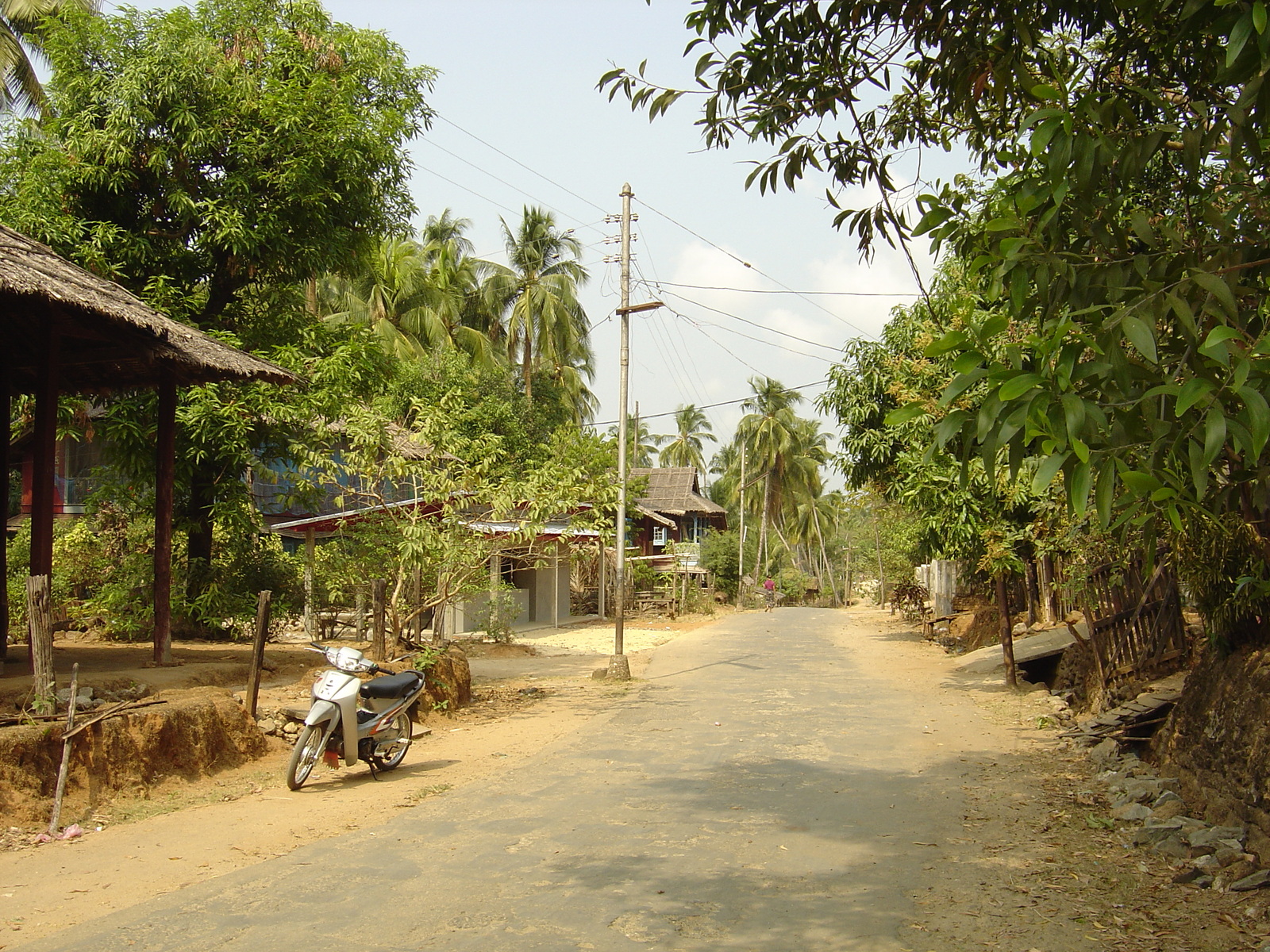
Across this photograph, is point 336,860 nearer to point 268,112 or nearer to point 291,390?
point 291,390

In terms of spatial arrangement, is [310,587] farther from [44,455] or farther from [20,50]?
[20,50]

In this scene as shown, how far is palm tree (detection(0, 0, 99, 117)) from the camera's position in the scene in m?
25.6

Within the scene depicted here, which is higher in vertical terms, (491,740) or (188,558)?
(188,558)

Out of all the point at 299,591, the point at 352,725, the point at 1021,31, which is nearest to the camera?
the point at 1021,31

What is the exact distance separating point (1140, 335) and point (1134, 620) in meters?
8.69

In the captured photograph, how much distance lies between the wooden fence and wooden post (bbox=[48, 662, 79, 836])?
30.3 ft

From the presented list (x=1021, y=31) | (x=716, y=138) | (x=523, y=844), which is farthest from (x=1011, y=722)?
(x=1021, y=31)

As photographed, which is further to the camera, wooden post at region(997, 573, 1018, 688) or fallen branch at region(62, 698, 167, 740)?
wooden post at region(997, 573, 1018, 688)

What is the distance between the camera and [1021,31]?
4750 mm

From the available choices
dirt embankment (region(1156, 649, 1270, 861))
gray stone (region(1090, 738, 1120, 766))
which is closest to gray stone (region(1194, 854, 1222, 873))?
dirt embankment (region(1156, 649, 1270, 861))

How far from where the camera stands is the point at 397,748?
9109mm

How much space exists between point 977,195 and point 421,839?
8.31m

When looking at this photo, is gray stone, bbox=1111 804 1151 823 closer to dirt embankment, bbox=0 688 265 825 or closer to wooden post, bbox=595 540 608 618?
dirt embankment, bbox=0 688 265 825

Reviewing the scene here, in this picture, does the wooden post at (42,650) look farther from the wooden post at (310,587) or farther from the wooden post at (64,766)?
the wooden post at (310,587)
